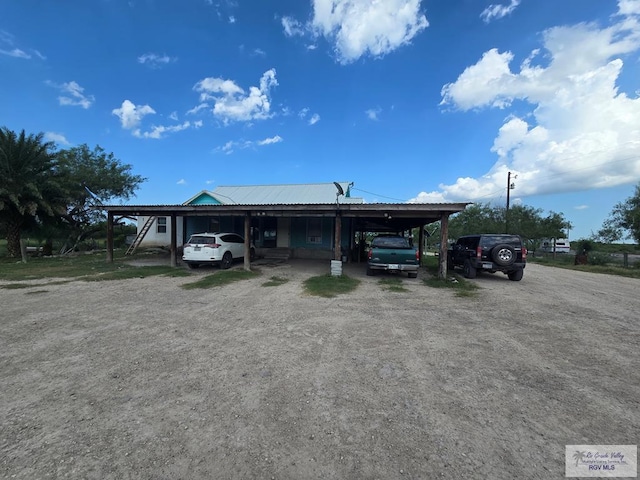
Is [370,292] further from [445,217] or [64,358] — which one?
[64,358]

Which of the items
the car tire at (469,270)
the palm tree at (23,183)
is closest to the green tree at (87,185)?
the palm tree at (23,183)

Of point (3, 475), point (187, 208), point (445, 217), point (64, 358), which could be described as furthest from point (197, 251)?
point (3, 475)

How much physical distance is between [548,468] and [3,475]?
12.6ft

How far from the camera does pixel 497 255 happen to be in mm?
10859

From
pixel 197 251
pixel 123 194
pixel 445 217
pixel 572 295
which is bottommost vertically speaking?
pixel 572 295

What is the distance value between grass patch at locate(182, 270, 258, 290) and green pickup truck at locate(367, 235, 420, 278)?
483 centimetres

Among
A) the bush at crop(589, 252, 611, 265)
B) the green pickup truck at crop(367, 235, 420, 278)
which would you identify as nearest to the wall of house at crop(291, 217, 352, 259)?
the green pickup truck at crop(367, 235, 420, 278)

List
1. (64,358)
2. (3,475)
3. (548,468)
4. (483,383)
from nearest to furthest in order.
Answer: (3,475) → (548,468) → (483,383) → (64,358)

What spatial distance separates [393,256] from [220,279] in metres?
6.48

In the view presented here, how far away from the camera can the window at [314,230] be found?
18.2m

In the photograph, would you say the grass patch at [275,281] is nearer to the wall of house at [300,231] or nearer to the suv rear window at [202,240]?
the suv rear window at [202,240]

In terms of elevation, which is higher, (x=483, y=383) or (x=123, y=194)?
(x=123, y=194)

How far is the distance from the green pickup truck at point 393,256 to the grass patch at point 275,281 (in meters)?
3.49

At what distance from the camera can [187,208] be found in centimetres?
1312
